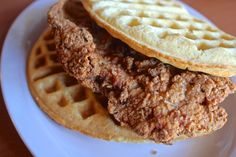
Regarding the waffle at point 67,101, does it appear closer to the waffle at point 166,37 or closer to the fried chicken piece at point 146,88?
the fried chicken piece at point 146,88

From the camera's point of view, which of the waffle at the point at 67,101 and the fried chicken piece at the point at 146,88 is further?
the waffle at the point at 67,101

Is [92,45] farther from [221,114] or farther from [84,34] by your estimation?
[221,114]

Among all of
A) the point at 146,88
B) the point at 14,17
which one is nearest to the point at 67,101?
the point at 146,88

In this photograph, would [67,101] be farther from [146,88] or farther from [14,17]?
[14,17]

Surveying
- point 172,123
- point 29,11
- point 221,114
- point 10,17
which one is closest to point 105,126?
point 172,123

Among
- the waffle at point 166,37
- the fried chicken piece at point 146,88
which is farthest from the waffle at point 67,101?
the waffle at point 166,37

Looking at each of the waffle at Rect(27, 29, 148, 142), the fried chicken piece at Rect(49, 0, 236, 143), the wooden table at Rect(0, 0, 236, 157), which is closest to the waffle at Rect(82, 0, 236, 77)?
the fried chicken piece at Rect(49, 0, 236, 143)

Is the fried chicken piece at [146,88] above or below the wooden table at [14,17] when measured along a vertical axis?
above
